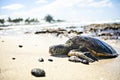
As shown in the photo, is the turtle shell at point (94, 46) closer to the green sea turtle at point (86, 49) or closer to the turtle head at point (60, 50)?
the green sea turtle at point (86, 49)

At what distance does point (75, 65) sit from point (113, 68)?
137 centimetres

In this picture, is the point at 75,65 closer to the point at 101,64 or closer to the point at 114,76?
the point at 101,64

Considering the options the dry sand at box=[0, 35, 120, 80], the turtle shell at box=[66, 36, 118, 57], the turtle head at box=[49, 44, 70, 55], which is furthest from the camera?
the turtle head at box=[49, 44, 70, 55]

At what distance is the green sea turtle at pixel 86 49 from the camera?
27.5 feet

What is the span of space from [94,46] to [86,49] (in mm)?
394

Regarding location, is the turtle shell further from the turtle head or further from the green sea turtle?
the turtle head

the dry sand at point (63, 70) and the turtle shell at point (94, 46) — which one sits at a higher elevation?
the turtle shell at point (94, 46)

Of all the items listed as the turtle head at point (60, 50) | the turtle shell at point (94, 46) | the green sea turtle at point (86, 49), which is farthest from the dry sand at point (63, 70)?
the turtle head at point (60, 50)

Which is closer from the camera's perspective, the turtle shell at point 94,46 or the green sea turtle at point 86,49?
the green sea turtle at point 86,49

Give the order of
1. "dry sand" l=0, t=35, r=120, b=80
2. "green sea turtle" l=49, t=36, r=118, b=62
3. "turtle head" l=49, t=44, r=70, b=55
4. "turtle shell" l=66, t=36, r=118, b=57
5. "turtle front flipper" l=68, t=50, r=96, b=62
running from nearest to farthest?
"dry sand" l=0, t=35, r=120, b=80 → "turtle front flipper" l=68, t=50, r=96, b=62 → "green sea turtle" l=49, t=36, r=118, b=62 → "turtle shell" l=66, t=36, r=118, b=57 → "turtle head" l=49, t=44, r=70, b=55

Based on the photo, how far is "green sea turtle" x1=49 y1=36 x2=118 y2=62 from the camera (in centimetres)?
839

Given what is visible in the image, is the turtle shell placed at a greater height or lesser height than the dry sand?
greater

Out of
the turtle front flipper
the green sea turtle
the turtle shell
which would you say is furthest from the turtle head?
the turtle front flipper

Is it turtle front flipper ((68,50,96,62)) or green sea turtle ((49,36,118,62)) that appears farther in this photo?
green sea turtle ((49,36,118,62))
